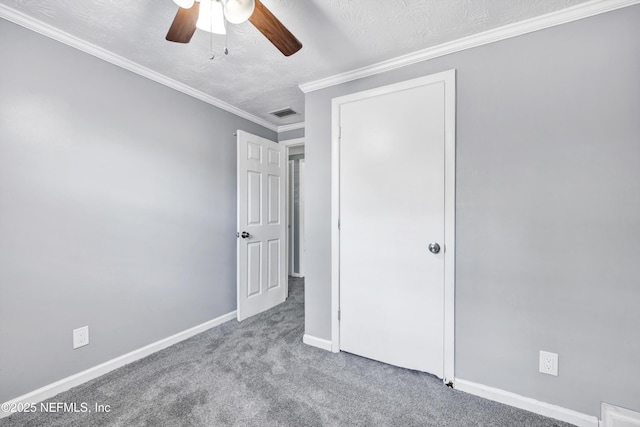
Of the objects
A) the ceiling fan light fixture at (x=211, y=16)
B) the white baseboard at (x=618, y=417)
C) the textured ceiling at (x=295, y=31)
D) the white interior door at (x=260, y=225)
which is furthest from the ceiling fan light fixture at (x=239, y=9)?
the white baseboard at (x=618, y=417)

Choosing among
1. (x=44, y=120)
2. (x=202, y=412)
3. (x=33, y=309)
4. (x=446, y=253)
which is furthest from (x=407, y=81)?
(x=33, y=309)

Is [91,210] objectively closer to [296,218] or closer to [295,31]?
[295,31]

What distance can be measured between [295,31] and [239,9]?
0.63m

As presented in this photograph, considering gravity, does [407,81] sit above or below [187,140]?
above

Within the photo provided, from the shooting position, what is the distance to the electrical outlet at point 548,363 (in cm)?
154

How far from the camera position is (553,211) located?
1.55 m

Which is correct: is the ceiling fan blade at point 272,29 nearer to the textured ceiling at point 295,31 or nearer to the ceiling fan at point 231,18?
the ceiling fan at point 231,18

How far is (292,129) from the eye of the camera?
356 cm

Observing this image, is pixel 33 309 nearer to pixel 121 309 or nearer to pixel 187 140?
pixel 121 309

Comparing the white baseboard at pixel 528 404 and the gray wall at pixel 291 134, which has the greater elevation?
the gray wall at pixel 291 134

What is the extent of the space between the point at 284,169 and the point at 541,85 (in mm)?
2610

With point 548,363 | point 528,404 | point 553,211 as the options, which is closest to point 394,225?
point 553,211

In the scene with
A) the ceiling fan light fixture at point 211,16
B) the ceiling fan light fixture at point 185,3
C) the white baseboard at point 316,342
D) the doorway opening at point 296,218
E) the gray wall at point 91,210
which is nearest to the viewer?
the ceiling fan light fixture at point 185,3

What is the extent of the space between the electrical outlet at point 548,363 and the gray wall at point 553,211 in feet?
0.09
